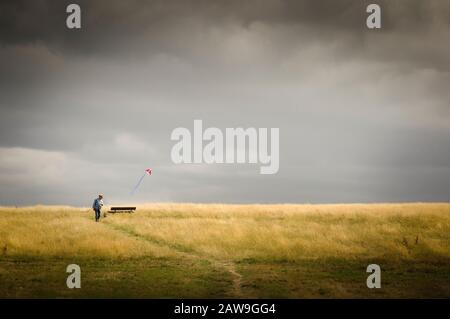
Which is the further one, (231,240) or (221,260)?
(231,240)

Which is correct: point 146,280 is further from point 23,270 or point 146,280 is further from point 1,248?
point 1,248

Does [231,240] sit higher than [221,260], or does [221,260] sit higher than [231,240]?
[231,240]

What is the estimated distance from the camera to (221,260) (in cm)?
1978

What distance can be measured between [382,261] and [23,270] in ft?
53.6

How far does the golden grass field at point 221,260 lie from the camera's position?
44.7 ft

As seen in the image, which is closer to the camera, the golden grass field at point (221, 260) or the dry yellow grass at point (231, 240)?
the golden grass field at point (221, 260)

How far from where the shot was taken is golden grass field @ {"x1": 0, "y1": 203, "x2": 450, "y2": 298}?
13.6 meters

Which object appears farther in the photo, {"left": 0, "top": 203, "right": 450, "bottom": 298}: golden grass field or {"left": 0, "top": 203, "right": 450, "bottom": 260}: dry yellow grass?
{"left": 0, "top": 203, "right": 450, "bottom": 260}: dry yellow grass

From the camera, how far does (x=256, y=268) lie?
1767cm
